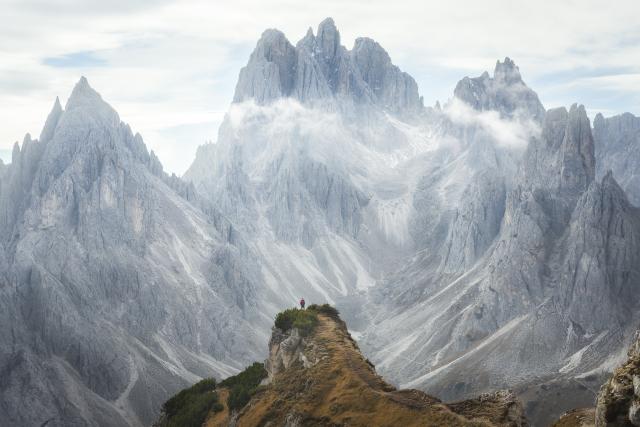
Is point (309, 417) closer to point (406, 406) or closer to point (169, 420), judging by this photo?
point (406, 406)

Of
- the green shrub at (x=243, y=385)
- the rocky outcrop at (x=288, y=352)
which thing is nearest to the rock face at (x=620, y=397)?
the rocky outcrop at (x=288, y=352)

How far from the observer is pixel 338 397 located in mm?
46719

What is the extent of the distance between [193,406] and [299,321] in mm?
16763

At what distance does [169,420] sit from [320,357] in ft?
88.8

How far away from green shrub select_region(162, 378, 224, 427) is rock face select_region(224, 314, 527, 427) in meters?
9.45

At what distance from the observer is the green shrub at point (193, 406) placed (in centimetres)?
7050

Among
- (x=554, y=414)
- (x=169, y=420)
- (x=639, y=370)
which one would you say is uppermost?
(x=639, y=370)

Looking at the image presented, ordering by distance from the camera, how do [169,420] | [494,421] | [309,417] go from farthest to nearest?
[169,420] → [309,417] → [494,421]

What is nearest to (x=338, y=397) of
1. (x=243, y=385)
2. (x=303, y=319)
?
(x=303, y=319)

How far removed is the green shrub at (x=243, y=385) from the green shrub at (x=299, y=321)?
19.2 ft

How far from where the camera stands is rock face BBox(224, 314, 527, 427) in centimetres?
4084

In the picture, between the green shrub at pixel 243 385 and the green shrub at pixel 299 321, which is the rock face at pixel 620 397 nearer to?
the green shrub at pixel 299 321

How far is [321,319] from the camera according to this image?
67.0m

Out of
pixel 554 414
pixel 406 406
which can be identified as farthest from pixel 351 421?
pixel 554 414
